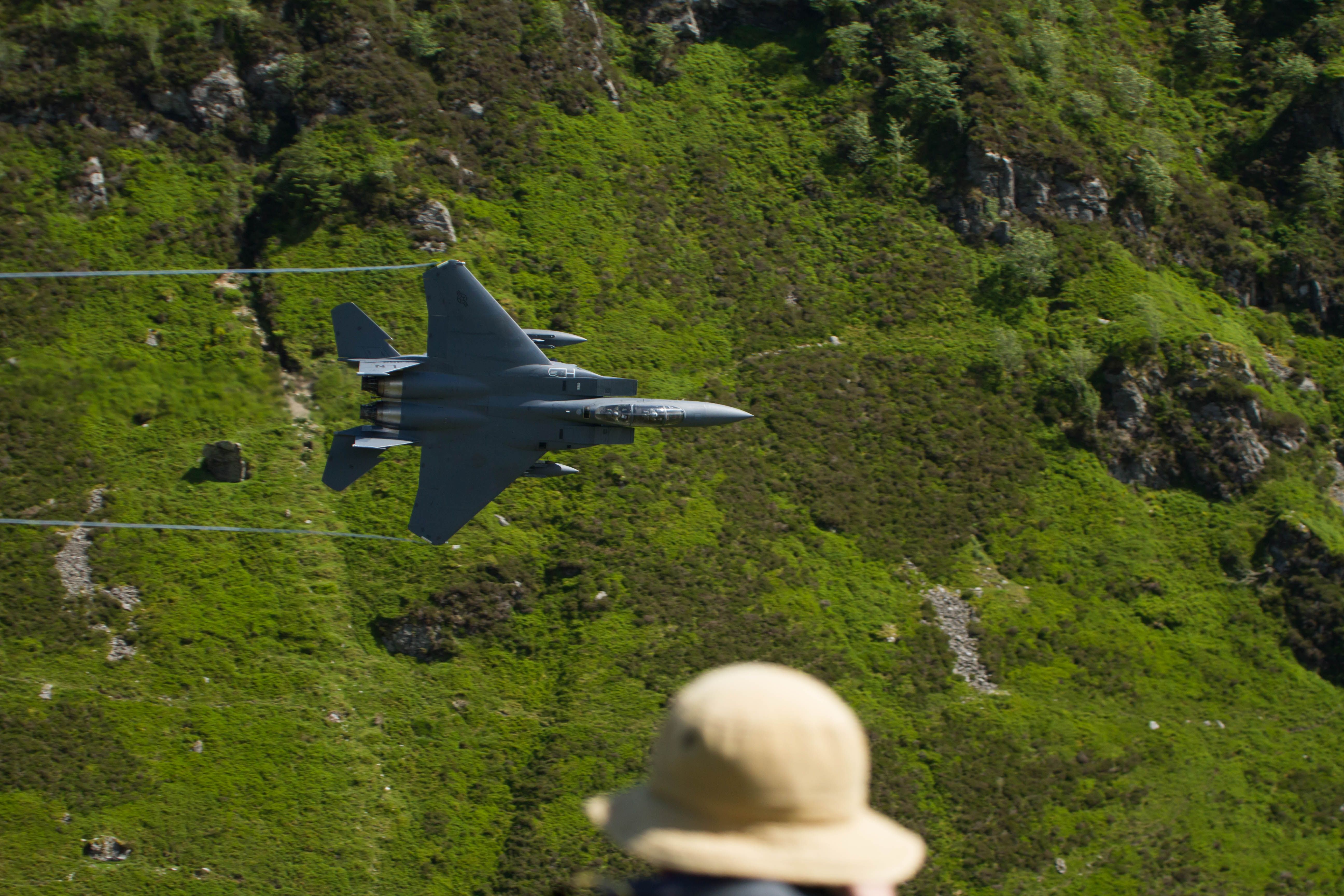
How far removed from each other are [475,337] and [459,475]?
14.3 feet

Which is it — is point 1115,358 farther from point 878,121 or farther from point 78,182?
point 78,182

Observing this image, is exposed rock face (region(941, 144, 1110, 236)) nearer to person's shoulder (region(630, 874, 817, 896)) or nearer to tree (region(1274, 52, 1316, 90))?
tree (region(1274, 52, 1316, 90))

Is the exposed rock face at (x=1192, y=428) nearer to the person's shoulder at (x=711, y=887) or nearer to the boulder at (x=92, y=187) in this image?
the boulder at (x=92, y=187)

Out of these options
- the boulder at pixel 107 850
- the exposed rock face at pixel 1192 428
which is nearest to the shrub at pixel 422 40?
the exposed rock face at pixel 1192 428

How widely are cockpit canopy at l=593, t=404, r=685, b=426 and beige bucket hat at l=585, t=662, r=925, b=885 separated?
25850mm

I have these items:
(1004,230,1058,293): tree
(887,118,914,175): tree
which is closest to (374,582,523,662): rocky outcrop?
(1004,230,1058,293): tree

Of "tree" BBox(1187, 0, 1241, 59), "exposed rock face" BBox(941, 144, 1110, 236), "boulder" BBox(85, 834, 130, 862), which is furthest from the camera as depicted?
"tree" BBox(1187, 0, 1241, 59)

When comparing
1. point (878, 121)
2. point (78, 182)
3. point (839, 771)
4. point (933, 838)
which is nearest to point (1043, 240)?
point (878, 121)

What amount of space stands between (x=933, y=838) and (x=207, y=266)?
1715 inches

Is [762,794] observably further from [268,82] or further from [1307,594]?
[268,82]

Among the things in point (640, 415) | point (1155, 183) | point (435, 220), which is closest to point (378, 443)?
point (640, 415)

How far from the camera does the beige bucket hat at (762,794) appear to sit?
186 inches

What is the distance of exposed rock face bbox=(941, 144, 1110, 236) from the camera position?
62.2 meters

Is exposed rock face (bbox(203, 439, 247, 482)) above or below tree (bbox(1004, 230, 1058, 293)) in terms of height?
below
